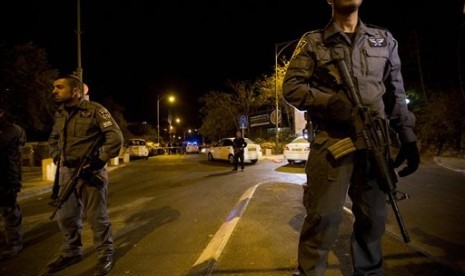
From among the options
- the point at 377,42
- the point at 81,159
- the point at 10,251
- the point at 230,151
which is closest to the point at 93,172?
the point at 81,159

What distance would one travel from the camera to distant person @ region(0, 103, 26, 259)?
5.18m

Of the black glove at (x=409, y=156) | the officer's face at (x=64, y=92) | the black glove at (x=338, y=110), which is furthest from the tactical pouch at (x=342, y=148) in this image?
the officer's face at (x=64, y=92)

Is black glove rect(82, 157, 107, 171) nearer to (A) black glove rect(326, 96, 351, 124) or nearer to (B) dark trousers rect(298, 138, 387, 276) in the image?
(B) dark trousers rect(298, 138, 387, 276)

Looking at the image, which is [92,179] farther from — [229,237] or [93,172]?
[229,237]

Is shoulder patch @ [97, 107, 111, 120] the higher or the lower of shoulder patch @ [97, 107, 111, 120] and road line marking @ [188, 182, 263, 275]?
the higher

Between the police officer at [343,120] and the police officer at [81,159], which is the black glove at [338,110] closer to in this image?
the police officer at [343,120]

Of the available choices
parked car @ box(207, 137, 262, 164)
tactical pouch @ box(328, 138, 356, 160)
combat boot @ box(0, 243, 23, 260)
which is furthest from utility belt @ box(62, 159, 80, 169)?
parked car @ box(207, 137, 262, 164)

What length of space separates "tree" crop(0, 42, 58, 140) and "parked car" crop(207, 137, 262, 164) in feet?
35.9

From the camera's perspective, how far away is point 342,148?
2562 mm

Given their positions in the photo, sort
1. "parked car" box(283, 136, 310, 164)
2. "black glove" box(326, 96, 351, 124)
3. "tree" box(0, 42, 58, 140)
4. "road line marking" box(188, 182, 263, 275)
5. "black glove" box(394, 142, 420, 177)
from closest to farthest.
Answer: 1. "black glove" box(326, 96, 351, 124)
2. "black glove" box(394, 142, 420, 177)
3. "road line marking" box(188, 182, 263, 275)
4. "parked car" box(283, 136, 310, 164)
5. "tree" box(0, 42, 58, 140)

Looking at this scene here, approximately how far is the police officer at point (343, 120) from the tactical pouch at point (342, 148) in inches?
1.6

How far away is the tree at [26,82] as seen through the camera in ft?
72.7

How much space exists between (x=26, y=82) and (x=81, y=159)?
21.9m

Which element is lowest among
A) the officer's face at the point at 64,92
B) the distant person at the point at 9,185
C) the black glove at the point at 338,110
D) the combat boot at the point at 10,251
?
the combat boot at the point at 10,251
